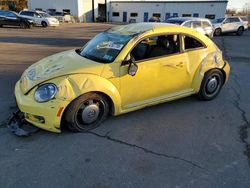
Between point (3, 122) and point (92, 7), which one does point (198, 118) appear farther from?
point (92, 7)

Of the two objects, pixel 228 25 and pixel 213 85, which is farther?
pixel 228 25

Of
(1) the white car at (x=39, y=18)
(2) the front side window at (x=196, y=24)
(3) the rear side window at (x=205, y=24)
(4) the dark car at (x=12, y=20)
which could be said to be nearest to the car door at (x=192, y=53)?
(2) the front side window at (x=196, y=24)

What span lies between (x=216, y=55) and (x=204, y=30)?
38.9ft

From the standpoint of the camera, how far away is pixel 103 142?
3488mm

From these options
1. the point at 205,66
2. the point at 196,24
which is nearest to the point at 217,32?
the point at 196,24

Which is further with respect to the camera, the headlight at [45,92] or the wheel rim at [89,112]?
the wheel rim at [89,112]

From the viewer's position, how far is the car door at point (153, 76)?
3928 millimetres

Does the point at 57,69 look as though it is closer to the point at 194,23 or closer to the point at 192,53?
the point at 192,53

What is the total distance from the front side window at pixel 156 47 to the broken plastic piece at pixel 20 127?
199 cm

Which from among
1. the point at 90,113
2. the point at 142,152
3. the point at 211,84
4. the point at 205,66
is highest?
the point at 205,66

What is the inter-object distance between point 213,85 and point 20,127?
12.5 feet

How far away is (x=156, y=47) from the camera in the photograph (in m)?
4.32

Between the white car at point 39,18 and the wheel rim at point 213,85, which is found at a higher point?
the white car at point 39,18

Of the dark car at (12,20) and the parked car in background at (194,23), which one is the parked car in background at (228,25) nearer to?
the parked car in background at (194,23)
